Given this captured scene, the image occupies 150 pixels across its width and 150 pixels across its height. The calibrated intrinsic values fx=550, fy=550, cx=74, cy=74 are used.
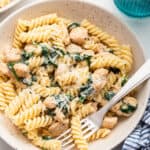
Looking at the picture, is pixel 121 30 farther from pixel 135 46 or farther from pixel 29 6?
pixel 29 6

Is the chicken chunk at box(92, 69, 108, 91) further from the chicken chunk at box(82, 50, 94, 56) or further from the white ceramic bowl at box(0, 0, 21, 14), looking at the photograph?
the white ceramic bowl at box(0, 0, 21, 14)

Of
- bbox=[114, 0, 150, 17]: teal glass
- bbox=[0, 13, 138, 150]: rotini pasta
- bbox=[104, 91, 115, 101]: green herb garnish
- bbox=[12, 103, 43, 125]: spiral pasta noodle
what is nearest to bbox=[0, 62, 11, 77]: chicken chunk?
bbox=[0, 13, 138, 150]: rotini pasta

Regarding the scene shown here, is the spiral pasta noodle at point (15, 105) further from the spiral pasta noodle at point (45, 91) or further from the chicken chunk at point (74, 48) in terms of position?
the chicken chunk at point (74, 48)

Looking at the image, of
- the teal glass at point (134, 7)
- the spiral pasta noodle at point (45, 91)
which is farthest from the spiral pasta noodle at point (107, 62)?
the teal glass at point (134, 7)

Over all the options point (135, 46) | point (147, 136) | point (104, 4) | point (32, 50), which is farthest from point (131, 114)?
point (104, 4)

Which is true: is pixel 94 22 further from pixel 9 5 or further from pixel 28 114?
pixel 28 114

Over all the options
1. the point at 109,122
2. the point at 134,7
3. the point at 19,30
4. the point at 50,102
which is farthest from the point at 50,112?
the point at 134,7
